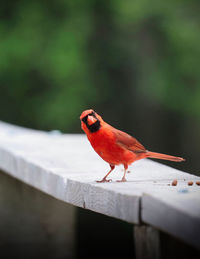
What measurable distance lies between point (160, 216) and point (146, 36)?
11218 millimetres

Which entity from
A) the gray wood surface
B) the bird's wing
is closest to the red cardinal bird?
the bird's wing

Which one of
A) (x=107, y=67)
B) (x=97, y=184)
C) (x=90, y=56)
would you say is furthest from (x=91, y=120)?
(x=90, y=56)

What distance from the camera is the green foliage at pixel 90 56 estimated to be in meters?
12.5

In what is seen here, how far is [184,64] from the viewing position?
12.7m

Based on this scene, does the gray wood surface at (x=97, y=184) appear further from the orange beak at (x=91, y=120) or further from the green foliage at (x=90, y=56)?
the green foliage at (x=90, y=56)

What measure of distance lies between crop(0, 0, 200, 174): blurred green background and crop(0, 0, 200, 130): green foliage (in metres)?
0.02

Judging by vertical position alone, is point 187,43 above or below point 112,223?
above

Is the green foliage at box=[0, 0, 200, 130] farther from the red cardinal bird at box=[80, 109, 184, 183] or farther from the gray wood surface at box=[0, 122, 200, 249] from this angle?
the red cardinal bird at box=[80, 109, 184, 183]

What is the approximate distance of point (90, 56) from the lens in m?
13.5

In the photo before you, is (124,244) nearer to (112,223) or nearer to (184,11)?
(112,223)

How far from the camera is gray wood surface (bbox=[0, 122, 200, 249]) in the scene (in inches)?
85.7

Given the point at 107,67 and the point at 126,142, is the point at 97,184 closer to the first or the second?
the point at 126,142

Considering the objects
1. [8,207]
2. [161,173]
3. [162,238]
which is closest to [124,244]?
[8,207]

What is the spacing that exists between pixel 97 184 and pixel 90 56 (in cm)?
1077
